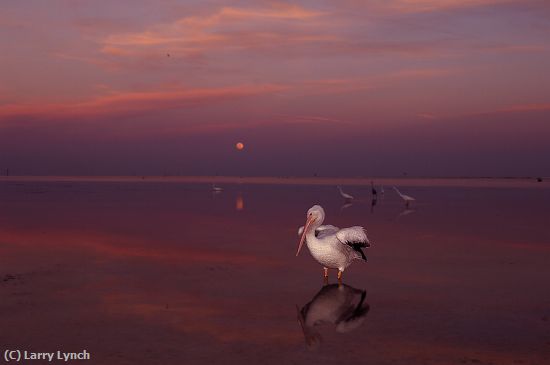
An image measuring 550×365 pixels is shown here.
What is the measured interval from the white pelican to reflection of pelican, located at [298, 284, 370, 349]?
51 centimetres

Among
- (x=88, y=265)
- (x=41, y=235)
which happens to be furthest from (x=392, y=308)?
(x=41, y=235)

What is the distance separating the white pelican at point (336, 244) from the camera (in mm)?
10625

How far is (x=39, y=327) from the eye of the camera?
7828 mm

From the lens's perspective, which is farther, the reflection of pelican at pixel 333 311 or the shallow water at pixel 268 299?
the reflection of pelican at pixel 333 311

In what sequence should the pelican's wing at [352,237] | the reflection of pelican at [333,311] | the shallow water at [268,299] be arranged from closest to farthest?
the shallow water at [268,299] → the reflection of pelican at [333,311] → the pelican's wing at [352,237]

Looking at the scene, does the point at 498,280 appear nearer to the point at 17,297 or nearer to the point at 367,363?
the point at 367,363

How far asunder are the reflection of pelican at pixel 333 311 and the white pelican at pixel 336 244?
0.51m

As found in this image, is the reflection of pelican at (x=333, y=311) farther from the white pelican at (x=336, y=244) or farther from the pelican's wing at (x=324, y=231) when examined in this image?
the pelican's wing at (x=324, y=231)

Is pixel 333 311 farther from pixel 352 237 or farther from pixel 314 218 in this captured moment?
pixel 314 218

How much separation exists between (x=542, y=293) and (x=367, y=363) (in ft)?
16.1

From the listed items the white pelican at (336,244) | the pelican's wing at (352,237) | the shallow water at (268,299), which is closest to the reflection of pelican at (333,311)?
the shallow water at (268,299)

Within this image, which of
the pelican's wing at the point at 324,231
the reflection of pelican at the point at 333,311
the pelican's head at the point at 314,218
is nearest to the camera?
the reflection of pelican at the point at 333,311

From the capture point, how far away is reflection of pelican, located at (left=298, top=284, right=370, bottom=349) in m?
7.83

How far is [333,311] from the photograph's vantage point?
28.9 feet
